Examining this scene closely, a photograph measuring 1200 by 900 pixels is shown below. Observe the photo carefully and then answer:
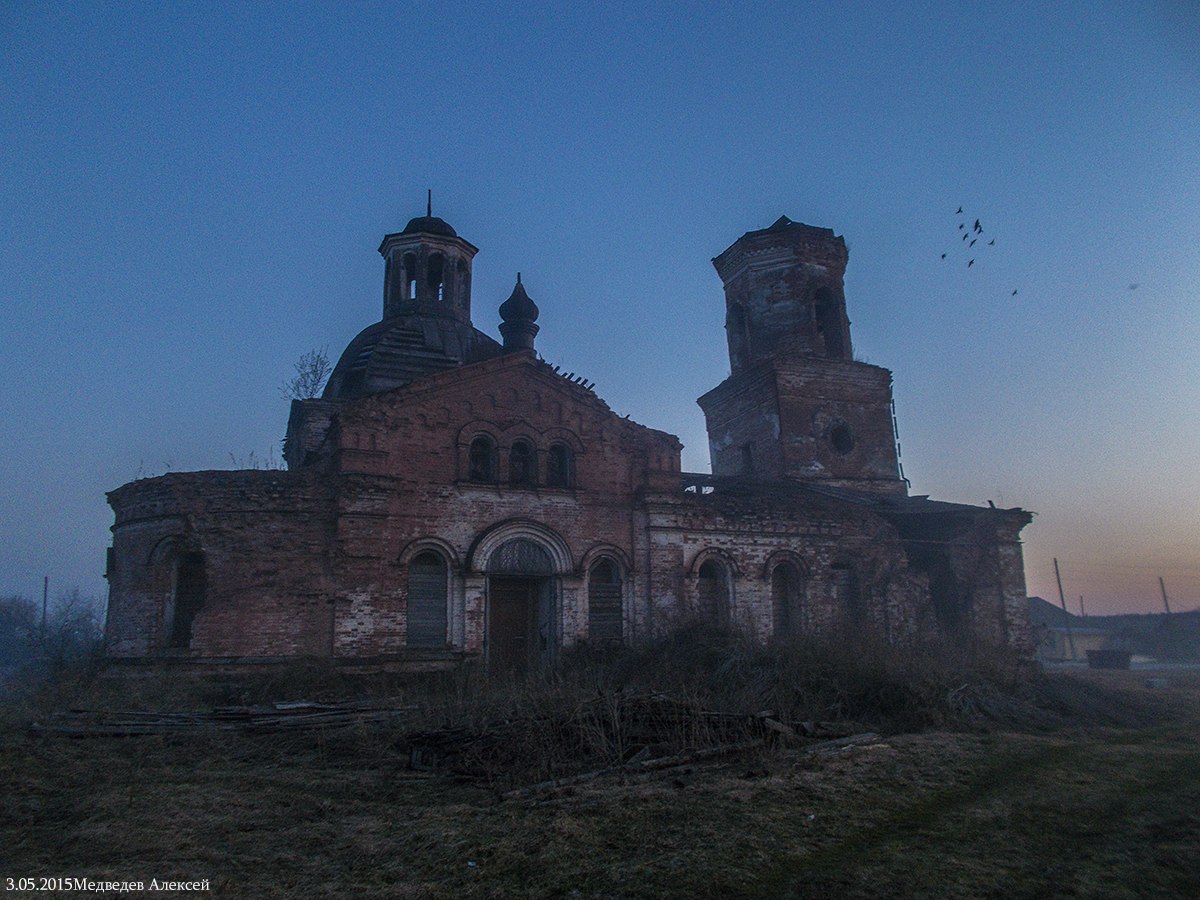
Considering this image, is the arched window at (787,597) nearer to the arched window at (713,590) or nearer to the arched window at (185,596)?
the arched window at (713,590)

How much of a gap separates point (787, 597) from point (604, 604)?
16.4 feet

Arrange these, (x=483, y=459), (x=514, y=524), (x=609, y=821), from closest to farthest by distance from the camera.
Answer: (x=609, y=821) → (x=514, y=524) → (x=483, y=459)

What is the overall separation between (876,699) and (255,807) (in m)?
8.51

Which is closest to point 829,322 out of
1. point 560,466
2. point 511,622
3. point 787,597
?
point 787,597

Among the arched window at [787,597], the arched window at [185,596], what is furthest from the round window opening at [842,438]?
the arched window at [185,596]

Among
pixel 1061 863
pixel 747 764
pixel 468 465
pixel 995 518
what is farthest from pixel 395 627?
pixel 995 518

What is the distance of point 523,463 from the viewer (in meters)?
16.5

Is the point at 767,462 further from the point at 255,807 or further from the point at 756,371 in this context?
the point at 255,807

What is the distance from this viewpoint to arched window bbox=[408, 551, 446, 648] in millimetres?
14648

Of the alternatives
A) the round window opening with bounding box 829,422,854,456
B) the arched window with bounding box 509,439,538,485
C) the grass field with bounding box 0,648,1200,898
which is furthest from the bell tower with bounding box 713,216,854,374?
the grass field with bounding box 0,648,1200,898

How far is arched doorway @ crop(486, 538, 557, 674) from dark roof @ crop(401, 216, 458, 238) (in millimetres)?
11392

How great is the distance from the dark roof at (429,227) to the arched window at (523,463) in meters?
9.47

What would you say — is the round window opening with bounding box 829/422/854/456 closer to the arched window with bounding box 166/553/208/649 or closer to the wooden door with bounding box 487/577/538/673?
the wooden door with bounding box 487/577/538/673

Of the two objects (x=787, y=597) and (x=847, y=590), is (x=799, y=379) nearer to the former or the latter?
(x=847, y=590)
